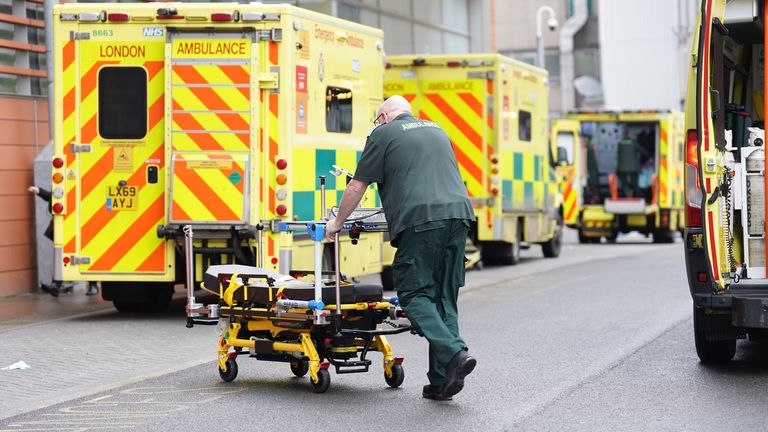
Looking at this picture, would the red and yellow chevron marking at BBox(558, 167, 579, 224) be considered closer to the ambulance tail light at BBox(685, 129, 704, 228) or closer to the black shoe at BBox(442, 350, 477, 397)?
the ambulance tail light at BBox(685, 129, 704, 228)

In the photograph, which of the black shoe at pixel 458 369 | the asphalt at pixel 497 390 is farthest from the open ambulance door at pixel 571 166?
the black shoe at pixel 458 369

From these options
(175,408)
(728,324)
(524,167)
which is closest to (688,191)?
(728,324)

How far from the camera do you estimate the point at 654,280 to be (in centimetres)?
1775

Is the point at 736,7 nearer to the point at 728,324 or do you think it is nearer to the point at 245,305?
the point at 728,324

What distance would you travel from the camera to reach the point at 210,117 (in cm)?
1281

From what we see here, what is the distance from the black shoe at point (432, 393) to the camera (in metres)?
8.02

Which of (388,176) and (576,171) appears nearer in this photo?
(388,176)

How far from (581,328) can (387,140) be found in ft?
14.7

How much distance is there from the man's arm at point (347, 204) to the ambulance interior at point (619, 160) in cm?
2225

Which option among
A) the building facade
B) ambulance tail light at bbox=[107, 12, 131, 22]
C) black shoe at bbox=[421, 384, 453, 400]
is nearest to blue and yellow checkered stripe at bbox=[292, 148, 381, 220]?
ambulance tail light at bbox=[107, 12, 131, 22]

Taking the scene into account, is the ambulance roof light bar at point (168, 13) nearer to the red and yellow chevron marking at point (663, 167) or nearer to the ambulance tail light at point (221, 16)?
the ambulance tail light at point (221, 16)

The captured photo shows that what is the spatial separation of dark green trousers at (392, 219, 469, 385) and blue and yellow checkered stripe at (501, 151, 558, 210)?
39.5 feet

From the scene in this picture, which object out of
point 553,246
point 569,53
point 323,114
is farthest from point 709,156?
point 569,53

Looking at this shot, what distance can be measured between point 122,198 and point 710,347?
5912 millimetres
